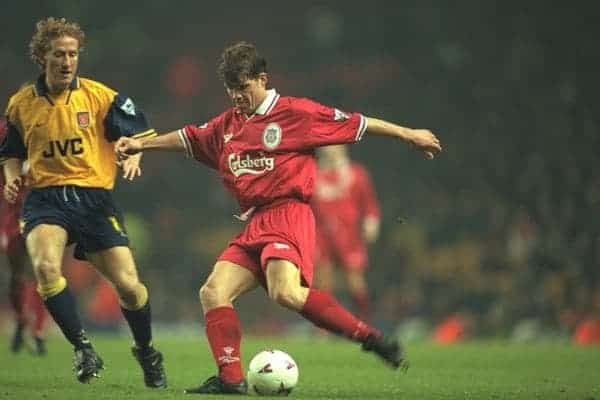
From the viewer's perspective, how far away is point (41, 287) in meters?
7.53

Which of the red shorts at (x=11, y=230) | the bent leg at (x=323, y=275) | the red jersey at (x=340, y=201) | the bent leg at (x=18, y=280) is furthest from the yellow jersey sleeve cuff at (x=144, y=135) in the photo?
the bent leg at (x=323, y=275)

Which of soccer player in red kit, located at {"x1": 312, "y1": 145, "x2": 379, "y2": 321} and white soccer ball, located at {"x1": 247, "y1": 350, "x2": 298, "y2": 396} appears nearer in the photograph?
white soccer ball, located at {"x1": 247, "y1": 350, "x2": 298, "y2": 396}

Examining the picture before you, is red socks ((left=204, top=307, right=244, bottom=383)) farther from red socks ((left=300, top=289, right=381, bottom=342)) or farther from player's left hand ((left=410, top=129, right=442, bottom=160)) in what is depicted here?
player's left hand ((left=410, top=129, right=442, bottom=160))

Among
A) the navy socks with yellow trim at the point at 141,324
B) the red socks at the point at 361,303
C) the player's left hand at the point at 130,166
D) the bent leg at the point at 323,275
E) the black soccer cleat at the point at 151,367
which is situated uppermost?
the bent leg at the point at 323,275

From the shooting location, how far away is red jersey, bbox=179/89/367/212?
24.6 feet

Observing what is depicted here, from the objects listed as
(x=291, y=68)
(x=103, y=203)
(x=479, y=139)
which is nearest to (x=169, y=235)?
(x=291, y=68)

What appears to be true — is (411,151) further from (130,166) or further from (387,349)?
(387,349)

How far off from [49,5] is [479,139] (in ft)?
21.8

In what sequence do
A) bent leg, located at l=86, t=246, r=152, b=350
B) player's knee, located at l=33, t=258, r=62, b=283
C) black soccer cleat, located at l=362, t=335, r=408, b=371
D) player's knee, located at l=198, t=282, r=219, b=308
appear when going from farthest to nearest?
→ bent leg, located at l=86, t=246, r=152, b=350 → player's knee, located at l=33, t=258, r=62, b=283 → player's knee, located at l=198, t=282, r=219, b=308 → black soccer cleat, located at l=362, t=335, r=408, b=371

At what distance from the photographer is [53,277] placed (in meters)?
7.48

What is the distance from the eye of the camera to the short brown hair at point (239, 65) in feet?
24.2

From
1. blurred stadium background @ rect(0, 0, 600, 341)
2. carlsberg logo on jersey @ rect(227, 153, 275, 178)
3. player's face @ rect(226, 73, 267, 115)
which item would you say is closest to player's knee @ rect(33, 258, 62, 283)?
carlsberg logo on jersey @ rect(227, 153, 275, 178)

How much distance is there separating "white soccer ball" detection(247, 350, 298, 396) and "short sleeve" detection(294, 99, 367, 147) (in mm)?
1265

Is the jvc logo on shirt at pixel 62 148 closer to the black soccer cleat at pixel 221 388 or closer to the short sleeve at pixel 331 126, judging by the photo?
the short sleeve at pixel 331 126
